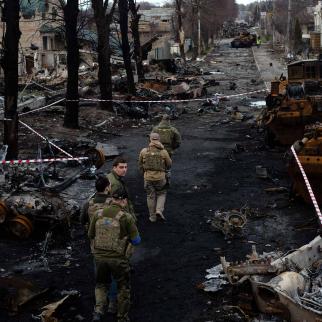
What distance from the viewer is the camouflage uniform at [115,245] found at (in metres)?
5.88

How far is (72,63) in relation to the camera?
18.9m

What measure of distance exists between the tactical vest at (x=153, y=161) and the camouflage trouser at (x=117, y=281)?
3.45 m

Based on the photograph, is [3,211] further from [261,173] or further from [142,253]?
[261,173]

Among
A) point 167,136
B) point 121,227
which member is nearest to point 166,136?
point 167,136

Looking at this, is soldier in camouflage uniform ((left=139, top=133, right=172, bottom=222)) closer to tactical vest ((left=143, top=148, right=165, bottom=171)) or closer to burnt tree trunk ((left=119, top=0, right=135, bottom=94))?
tactical vest ((left=143, top=148, right=165, bottom=171))

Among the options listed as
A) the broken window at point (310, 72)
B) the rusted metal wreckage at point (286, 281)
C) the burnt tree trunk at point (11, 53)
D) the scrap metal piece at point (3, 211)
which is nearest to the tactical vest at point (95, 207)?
the rusted metal wreckage at point (286, 281)

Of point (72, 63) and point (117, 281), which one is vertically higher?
point (72, 63)

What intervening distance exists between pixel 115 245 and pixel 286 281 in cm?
177

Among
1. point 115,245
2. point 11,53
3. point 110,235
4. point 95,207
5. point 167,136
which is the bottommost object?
point 115,245

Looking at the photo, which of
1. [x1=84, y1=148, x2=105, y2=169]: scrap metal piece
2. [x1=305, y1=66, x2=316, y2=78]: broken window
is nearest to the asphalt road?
[x1=84, y1=148, x2=105, y2=169]: scrap metal piece

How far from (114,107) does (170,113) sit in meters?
2.25

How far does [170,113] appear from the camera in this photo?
23.0 metres

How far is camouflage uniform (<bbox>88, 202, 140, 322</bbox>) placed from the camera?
232 inches

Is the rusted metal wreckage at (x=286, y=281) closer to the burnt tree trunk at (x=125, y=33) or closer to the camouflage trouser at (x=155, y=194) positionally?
the camouflage trouser at (x=155, y=194)
